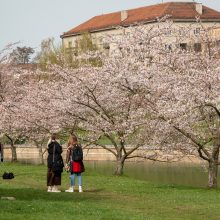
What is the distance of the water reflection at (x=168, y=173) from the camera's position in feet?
107

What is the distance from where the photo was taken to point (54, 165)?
2066cm

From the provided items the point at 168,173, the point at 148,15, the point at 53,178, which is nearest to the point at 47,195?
the point at 53,178

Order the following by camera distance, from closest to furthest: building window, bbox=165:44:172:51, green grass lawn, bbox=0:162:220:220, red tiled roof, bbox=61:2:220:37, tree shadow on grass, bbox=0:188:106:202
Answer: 1. green grass lawn, bbox=0:162:220:220
2. tree shadow on grass, bbox=0:188:106:202
3. building window, bbox=165:44:172:51
4. red tiled roof, bbox=61:2:220:37

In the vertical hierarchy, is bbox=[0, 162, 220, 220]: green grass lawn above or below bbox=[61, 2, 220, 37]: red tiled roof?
below

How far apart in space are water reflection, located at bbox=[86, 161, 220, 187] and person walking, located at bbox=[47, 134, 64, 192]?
10.5 metres

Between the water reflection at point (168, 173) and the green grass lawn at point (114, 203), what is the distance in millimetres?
8944

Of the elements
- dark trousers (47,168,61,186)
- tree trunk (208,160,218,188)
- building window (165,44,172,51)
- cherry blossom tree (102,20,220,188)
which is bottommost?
tree trunk (208,160,218,188)

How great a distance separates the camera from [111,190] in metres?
21.2

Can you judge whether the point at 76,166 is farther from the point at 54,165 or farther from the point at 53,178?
the point at 53,178

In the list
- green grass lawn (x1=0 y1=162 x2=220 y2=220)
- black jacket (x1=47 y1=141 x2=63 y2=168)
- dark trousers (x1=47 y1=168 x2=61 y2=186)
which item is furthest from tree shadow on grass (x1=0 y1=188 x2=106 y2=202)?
black jacket (x1=47 y1=141 x2=63 y2=168)

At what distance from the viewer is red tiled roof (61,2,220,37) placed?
303ft

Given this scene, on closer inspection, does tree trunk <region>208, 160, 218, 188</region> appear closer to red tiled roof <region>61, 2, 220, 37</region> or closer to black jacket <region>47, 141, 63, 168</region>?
black jacket <region>47, 141, 63, 168</region>

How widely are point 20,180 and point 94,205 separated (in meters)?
9.43

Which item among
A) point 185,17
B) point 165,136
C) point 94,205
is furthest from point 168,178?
point 185,17
